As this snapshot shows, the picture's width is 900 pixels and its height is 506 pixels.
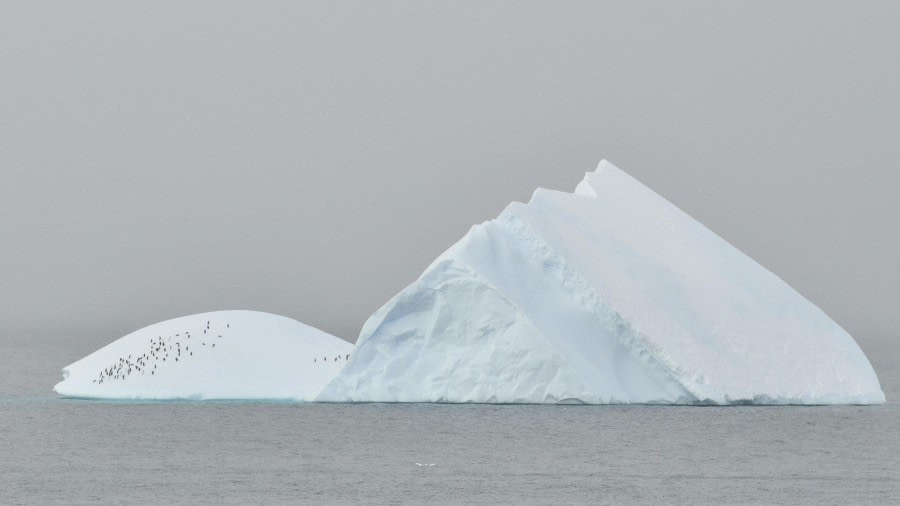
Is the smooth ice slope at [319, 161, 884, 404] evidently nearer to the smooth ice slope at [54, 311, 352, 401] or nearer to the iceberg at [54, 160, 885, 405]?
the iceberg at [54, 160, 885, 405]

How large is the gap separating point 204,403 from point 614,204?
43.5 ft

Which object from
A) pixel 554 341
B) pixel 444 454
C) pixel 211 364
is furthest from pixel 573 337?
pixel 211 364

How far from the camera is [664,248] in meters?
41.9

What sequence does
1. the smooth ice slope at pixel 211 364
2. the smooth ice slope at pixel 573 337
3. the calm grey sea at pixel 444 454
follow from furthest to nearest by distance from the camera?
1. the smooth ice slope at pixel 211 364
2. the smooth ice slope at pixel 573 337
3. the calm grey sea at pixel 444 454

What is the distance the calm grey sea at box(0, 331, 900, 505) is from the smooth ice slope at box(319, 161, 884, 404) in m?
0.68

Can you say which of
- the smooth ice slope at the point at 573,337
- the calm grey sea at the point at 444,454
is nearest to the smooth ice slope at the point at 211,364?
the calm grey sea at the point at 444,454

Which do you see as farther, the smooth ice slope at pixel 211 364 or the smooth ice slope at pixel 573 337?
the smooth ice slope at pixel 211 364

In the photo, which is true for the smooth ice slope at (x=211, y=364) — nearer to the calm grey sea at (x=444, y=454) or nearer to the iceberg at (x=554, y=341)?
the iceberg at (x=554, y=341)

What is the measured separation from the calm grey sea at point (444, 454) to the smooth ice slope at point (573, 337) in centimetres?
68

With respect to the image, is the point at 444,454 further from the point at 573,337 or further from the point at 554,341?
the point at 573,337

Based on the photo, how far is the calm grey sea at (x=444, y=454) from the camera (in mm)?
27688

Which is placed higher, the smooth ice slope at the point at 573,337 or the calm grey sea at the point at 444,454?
the smooth ice slope at the point at 573,337

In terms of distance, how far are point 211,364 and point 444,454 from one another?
11.0 meters

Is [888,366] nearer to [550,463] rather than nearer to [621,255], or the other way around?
[621,255]
